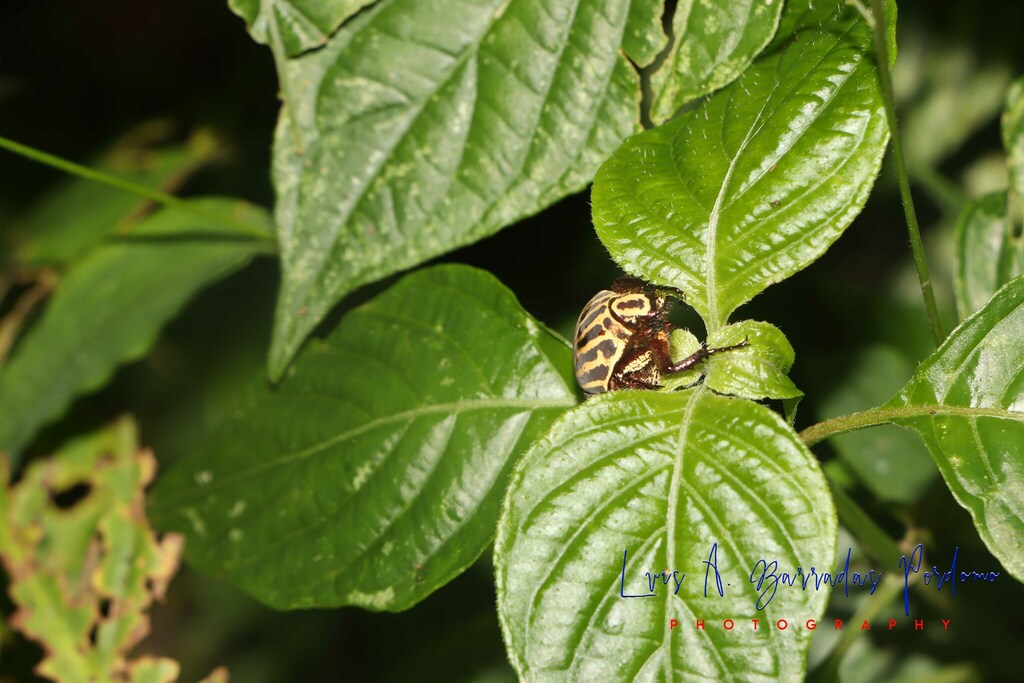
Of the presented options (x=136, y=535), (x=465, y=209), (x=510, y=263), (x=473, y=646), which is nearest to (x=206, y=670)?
(x=136, y=535)

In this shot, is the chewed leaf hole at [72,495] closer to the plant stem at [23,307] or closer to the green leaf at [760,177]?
the plant stem at [23,307]

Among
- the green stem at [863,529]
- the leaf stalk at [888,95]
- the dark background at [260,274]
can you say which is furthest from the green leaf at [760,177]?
the dark background at [260,274]

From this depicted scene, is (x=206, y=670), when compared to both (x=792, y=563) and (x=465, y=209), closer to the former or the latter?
(x=465, y=209)

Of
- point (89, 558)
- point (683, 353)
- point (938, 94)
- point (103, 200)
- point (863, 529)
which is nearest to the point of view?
point (683, 353)

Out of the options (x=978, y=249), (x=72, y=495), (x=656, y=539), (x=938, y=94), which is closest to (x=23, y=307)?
(x=72, y=495)

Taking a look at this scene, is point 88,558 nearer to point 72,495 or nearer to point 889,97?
point 72,495
